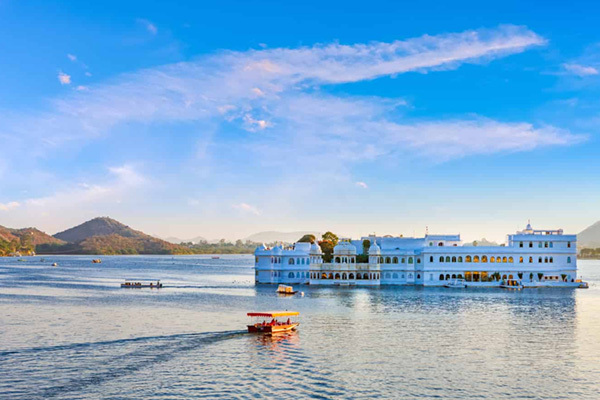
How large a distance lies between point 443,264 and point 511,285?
45.1 feet

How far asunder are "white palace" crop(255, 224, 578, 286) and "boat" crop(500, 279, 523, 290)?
1145mm

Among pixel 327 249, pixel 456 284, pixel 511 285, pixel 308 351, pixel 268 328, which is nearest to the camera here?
pixel 308 351

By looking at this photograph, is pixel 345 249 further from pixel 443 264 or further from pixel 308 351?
pixel 308 351

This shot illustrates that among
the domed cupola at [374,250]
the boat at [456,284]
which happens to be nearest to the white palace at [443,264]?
the domed cupola at [374,250]

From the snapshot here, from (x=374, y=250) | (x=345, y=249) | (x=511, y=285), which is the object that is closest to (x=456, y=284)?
(x=511, y=285)

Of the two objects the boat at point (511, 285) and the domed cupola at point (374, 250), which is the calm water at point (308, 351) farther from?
the domed cupola at point (374, 250)

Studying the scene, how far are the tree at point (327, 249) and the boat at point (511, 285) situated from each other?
36977mm

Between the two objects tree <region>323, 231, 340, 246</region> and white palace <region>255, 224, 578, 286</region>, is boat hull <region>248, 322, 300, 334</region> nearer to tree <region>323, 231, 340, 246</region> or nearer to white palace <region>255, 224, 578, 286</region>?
white palace <region>255, 224, 578, 286</region>

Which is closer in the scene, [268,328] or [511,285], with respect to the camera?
[268,328]

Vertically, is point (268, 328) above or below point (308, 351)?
above

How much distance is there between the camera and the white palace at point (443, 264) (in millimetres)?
121000

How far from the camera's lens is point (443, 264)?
124 m

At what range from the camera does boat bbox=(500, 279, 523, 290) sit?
115 metres

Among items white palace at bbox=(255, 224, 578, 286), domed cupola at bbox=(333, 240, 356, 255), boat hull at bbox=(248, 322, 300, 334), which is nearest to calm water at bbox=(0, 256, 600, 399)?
boat hull at bbox=(248, 322, 300, 334)
